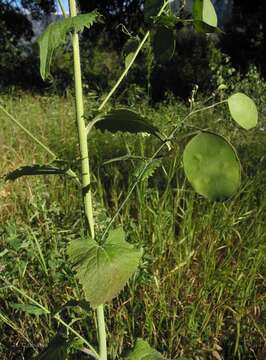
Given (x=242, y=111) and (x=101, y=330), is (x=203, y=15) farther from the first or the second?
(x=101, y=330)

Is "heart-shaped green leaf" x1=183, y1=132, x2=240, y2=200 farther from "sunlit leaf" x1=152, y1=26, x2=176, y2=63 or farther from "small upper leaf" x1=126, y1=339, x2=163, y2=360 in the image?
"small upper leaf" x1=126, y1=339, x2=163, y2=360

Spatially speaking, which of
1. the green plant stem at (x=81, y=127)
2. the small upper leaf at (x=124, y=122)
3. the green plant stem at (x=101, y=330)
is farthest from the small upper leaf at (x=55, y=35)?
the green plant stem at (x=101, y=330)

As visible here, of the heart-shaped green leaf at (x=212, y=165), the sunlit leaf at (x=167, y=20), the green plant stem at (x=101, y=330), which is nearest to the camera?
the heart-shaped green leaf at (x=212, y=165)

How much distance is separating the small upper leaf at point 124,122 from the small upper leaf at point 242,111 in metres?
0.15

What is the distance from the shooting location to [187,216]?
1.71m

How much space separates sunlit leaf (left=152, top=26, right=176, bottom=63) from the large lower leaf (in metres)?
0.29

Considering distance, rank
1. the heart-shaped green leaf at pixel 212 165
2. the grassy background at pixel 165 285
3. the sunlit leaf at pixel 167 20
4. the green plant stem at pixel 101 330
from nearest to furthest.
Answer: the heart-shaped green leaf at pixel 212 165, the sunlit leaf at pixel 167 20, the green plant stem at pixel 101 330, the grassy background at pixel 165 285

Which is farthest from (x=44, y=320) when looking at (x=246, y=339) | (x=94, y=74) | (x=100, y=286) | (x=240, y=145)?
(x=94, y=74)

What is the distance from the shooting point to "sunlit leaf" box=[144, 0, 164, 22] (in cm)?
72

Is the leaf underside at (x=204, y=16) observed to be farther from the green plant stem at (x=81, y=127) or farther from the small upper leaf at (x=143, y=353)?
the small upper leaf at (x=143, y=353)

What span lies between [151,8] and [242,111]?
22cm

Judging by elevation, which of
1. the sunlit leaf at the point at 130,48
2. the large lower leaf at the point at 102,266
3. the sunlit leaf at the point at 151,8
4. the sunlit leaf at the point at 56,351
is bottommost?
the sunlit leaf at the point at 56,351

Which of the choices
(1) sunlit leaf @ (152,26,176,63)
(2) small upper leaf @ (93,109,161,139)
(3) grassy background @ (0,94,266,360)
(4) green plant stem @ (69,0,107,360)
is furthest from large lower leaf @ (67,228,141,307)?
(3) grassy background @ (0,94,266,360)

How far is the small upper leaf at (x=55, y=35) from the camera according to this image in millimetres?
621
